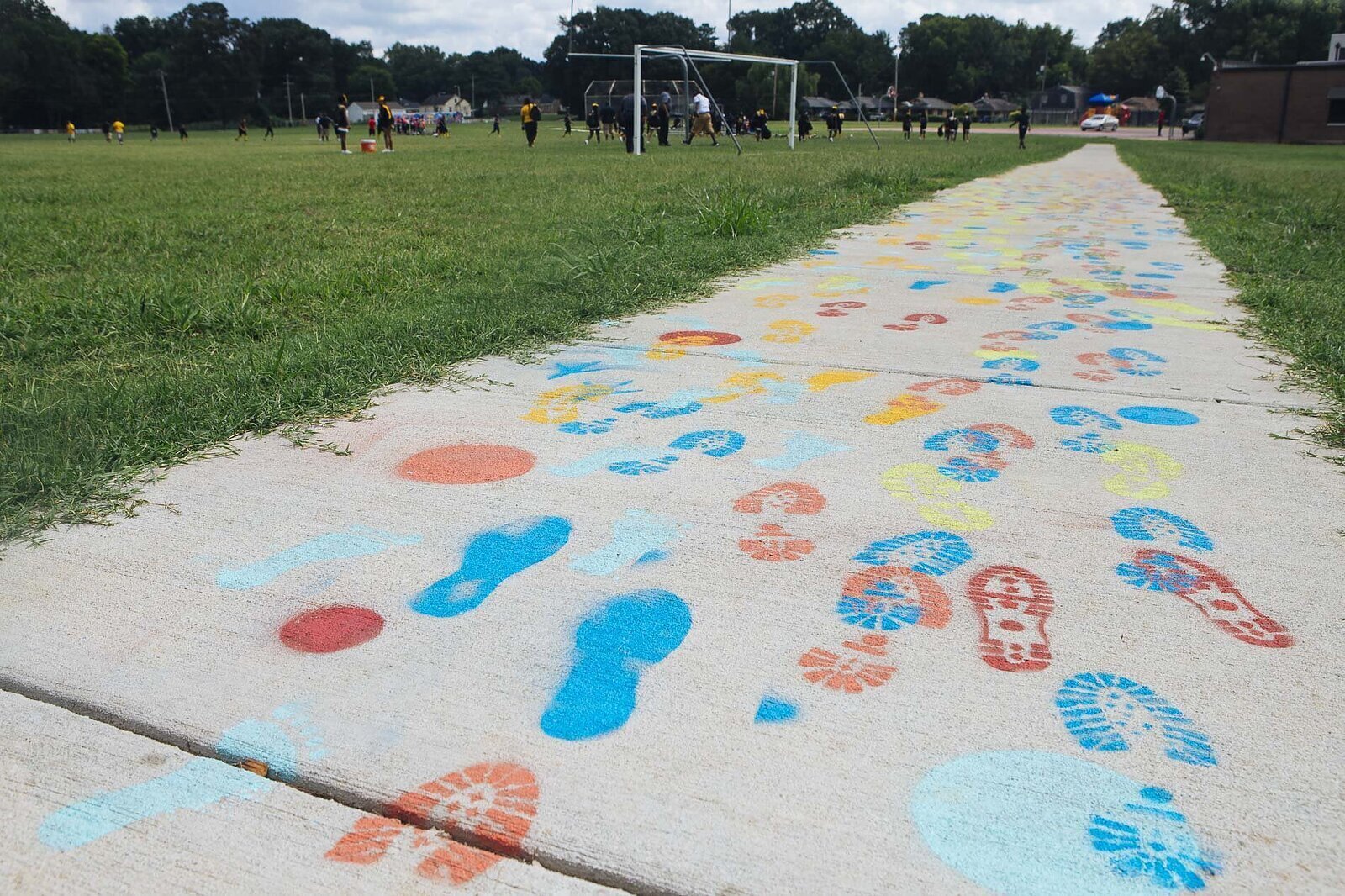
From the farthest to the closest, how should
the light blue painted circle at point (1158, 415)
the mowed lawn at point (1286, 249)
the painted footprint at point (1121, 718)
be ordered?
the mowed lawn at point (1286, 249) → the light blue painted circle at point (1158, 415) → the painted footprint at point (1121, 718)

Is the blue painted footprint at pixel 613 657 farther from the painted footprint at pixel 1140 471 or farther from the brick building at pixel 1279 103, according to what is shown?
the brick building at pixel 1279 103

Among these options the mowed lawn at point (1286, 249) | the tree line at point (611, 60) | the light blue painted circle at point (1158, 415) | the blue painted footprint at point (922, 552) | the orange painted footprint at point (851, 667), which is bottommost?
the orange painted footprint at point (851, 667)

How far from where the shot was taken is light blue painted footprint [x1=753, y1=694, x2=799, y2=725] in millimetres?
1621

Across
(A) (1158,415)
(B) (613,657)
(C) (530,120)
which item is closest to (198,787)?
(B) (613,657)

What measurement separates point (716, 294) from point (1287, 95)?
40.5 meters

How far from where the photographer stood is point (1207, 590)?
2.03m

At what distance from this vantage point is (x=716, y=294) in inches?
208

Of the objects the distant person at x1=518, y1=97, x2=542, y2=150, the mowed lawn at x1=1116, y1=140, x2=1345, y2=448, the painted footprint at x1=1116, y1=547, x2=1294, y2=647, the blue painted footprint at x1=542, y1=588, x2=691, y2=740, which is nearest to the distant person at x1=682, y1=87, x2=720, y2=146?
the distant person at x1=518, y1=97, x2=542, y2=150

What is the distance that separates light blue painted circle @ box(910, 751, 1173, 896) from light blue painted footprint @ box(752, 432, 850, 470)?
134 cm

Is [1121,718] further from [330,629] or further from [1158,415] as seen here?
[1158,415]

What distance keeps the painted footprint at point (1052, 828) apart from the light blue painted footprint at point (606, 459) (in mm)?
1459

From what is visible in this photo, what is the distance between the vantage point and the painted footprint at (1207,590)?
1.87 meters

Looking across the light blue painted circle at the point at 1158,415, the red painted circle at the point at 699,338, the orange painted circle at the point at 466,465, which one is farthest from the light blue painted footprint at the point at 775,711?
the red painted circle at the point at 699,338

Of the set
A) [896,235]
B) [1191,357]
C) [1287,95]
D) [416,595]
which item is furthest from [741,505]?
[1287,95]
